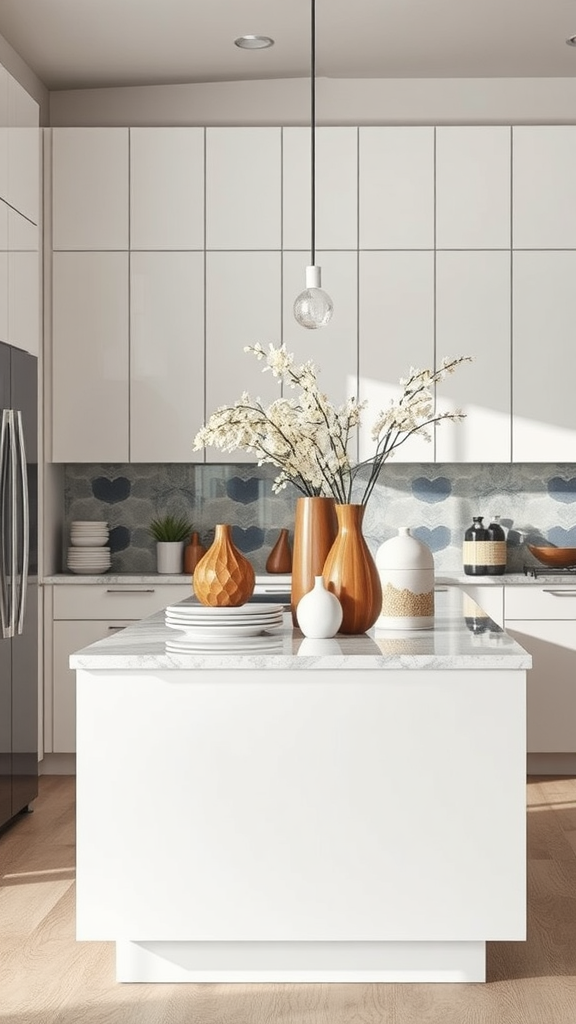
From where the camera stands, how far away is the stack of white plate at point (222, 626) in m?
2.77

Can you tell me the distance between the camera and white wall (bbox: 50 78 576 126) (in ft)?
18.6

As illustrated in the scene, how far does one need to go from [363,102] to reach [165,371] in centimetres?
164

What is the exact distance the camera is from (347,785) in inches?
109

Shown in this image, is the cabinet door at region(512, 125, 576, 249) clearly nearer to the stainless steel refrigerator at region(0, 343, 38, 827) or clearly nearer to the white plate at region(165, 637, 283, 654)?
the stainless steel refrigerator at region(0, 343, 38, 827)

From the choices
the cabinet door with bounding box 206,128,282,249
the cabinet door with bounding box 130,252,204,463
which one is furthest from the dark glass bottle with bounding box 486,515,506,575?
the cabinet door with bounding box 206,128,282,249

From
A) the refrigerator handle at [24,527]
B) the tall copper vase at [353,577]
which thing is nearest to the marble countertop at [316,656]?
the tall copper vase at [353,577]

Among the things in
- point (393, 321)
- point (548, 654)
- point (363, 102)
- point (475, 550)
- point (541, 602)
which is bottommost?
point (548, 654)

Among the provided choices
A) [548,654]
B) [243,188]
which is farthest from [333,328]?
[548,654]

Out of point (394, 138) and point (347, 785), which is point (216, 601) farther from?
point (394, 138)

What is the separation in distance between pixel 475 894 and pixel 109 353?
11.2 ft

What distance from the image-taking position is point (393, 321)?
5438 mm

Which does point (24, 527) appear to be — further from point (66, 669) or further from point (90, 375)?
point (90, 375)

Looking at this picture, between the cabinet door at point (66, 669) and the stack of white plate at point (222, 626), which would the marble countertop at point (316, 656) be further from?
the cabinet door at point (66, 669)

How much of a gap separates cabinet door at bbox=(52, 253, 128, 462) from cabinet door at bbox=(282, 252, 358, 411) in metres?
0.76
